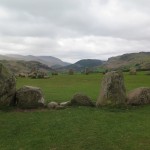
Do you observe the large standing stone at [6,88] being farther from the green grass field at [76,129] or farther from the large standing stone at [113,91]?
the large standing stone at [113,91]

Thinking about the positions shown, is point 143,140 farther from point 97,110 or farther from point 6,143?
point 97,110

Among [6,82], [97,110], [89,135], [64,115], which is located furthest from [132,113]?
[6,82]

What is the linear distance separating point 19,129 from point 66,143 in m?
4.31

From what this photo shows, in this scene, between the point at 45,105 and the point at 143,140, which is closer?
the point at 143,140

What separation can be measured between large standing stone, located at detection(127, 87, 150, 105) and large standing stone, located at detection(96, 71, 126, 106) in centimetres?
80

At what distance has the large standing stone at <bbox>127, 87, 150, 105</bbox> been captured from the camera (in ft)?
92.5

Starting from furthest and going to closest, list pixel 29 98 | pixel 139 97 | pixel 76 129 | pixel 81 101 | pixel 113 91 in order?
pixel 139 97
pixel 81 101
pixel 113 91
pixel 29 98
pixel 76 129

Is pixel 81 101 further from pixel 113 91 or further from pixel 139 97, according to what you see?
pixel 139 97

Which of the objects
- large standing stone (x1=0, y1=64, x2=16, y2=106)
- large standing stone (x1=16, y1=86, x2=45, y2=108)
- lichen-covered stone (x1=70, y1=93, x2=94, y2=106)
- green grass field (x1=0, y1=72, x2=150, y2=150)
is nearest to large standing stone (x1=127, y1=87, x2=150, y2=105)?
green grass field (x1=0, y1=72, x2=150, y2=150)

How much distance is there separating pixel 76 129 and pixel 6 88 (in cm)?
1010

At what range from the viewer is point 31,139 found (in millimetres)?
17328

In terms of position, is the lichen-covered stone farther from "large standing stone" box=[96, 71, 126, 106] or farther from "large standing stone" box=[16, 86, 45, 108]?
"large standing stone" box=[16, 86, 45, 108]

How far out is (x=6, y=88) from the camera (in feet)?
88.9

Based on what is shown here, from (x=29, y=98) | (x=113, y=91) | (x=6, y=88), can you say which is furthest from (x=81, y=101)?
(x=6, y=88)
